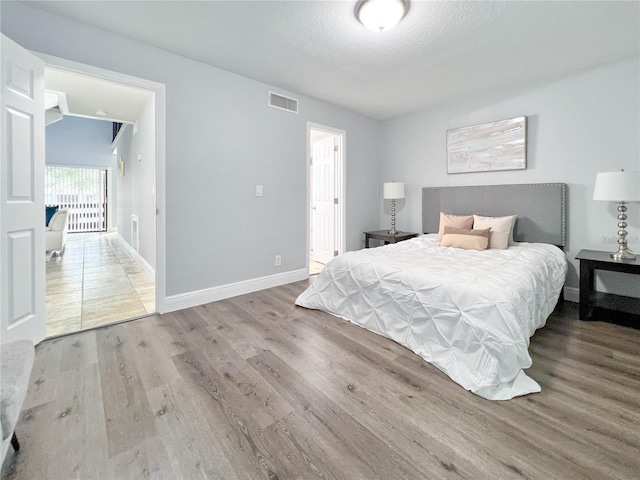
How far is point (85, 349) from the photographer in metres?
2.13

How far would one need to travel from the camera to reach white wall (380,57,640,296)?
282cm

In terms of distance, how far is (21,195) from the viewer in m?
2.03

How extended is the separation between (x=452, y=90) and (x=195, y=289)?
370cm

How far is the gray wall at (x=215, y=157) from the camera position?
92.2 inches

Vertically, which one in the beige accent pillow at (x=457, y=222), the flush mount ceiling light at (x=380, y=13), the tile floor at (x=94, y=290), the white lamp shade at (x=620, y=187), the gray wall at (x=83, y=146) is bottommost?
the tile floor at (x=94, y=290)

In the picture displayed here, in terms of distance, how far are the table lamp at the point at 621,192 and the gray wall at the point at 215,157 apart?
3010 millimetres

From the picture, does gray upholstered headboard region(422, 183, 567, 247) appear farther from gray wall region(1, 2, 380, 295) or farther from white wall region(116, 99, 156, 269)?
white wall region(116, 99, 156, 269)

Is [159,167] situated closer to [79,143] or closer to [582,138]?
[582,138]

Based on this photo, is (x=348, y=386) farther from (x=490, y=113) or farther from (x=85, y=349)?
(x=490, y=113)

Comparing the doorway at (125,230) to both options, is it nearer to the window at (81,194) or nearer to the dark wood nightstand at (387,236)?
the window at (81,194)

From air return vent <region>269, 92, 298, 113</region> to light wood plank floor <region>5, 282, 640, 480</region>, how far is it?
266 cm

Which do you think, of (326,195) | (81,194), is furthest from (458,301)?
(81,194)

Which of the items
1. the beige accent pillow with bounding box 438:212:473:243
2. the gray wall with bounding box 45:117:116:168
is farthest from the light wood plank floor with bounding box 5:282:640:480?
the gray wall with bounding box 45:117:116:168

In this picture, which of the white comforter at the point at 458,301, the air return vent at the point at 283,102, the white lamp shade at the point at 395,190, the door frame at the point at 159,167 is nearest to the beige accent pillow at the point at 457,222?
the white comforter at the point at 458,301
